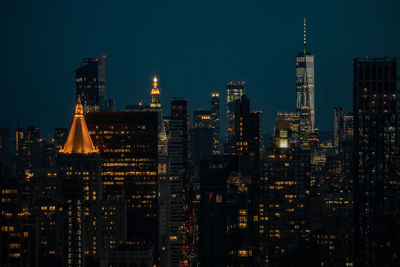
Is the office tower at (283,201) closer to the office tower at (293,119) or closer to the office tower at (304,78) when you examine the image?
the office tower at (293,119)

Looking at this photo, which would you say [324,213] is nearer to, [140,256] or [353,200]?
[353,200]

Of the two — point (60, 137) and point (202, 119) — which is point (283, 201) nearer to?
point (60, 137)

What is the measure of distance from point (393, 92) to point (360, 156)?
4533 mm

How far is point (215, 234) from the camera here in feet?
252

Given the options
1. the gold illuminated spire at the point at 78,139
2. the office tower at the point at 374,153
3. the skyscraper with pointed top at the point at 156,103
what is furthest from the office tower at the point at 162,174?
the office tower at the point at 374,153

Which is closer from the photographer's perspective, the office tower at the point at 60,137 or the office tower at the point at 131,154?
the office tower at the point at 131,154

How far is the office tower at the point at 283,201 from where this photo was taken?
260 feet

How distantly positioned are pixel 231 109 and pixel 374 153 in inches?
1926

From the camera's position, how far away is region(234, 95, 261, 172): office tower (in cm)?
9481

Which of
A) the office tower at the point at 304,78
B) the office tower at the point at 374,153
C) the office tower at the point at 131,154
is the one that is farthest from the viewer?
the office tower at the point at 304,78

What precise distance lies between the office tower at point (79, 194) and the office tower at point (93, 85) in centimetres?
1725

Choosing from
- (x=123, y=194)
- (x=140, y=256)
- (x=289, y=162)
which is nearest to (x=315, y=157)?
(x=289, y=162)

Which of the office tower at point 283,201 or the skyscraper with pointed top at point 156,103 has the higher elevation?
the skyscraper with pointed top at point 156,103

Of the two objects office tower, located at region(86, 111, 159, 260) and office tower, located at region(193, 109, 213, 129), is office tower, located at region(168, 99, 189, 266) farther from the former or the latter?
office tower, located at region(193, 109, 213, 129)
